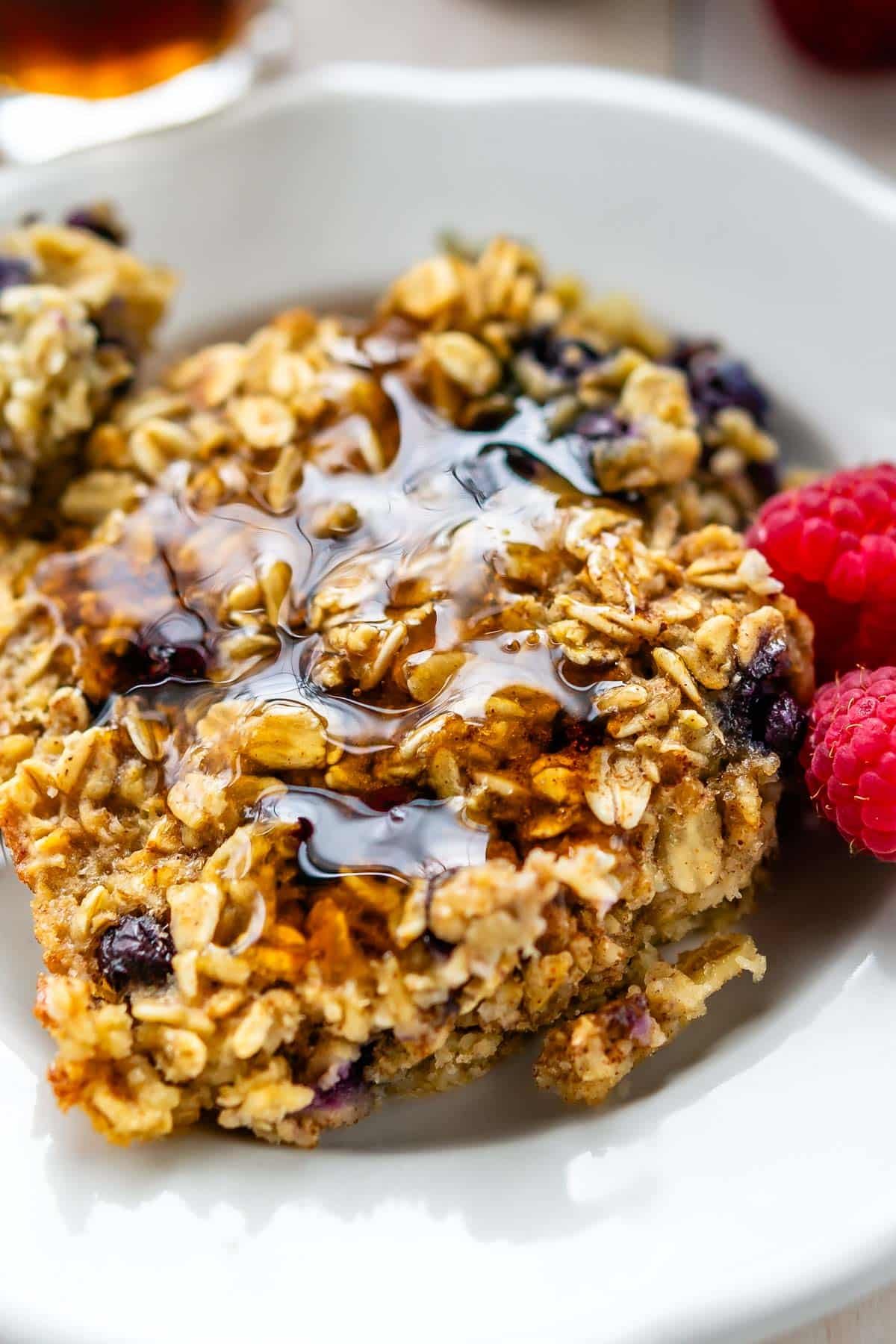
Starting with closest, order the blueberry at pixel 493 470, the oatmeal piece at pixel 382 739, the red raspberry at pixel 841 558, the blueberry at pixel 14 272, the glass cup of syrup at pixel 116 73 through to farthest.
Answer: the oatmeal piece at pixel 382 739 < the red raspberry at pixel 841 558 < the blueberry at pixel 493 470 < the blueberry at pixel 14 272 < the glass cup of syrup at pixel 116 73

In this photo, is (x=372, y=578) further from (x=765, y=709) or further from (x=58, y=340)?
(x=58, y=340)

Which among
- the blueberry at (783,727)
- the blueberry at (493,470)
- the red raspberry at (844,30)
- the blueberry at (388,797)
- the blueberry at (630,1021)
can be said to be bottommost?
the blueberry at (630,1021)

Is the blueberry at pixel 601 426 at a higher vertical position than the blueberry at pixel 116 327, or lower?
higher

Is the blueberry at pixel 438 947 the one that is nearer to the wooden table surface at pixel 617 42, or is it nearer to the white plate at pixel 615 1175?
the white plate at pixel 615 1175

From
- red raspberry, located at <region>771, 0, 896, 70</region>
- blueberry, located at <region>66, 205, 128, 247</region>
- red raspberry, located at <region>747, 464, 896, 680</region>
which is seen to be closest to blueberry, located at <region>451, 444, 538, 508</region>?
red raspberry, located at <region>747, 464, 896, 680</region>

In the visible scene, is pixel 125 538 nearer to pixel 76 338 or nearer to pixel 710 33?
pixel 76 338

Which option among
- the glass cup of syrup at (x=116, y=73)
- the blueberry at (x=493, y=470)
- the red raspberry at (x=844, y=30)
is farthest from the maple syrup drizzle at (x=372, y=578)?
the red raspberry at (x=844, y=30)

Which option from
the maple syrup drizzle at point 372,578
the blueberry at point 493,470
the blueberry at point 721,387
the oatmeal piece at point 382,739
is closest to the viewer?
the oatmeal piece at point 382,739
